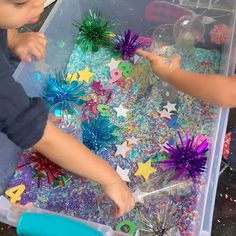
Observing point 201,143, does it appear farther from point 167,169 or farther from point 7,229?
point 7,229

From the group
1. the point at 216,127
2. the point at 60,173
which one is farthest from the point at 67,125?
the point at 216,127

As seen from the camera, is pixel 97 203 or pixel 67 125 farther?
pixel 67 125

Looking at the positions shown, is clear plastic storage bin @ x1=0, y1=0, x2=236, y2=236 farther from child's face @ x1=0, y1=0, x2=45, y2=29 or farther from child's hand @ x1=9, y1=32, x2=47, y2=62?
child's face @ x1=0, y1=0, x2=45, y2=29

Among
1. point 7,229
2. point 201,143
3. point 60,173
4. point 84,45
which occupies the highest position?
point 84,45

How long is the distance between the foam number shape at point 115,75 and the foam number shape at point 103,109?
8 cm

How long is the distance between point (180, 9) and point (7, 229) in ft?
2.23

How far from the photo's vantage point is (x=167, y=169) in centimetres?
88

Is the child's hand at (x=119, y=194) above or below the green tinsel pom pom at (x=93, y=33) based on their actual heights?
below

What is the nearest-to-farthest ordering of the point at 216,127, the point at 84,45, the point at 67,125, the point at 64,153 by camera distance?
1. the point at 64,153
2. the point at 216,127
3. the point at 67,125
4. the point at 84,45

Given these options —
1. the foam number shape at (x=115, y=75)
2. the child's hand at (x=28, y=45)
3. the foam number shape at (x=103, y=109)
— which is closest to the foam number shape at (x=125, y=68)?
the foam number shape at (x=115, y=75)

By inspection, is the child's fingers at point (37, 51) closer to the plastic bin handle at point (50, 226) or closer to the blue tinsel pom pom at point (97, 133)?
the blue tinsel pom pom at point (97, 133)

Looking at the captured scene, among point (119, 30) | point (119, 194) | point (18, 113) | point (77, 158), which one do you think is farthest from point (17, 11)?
point (119, 30)

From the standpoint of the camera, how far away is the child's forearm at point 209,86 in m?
0.79

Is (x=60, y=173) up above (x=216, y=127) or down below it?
below
